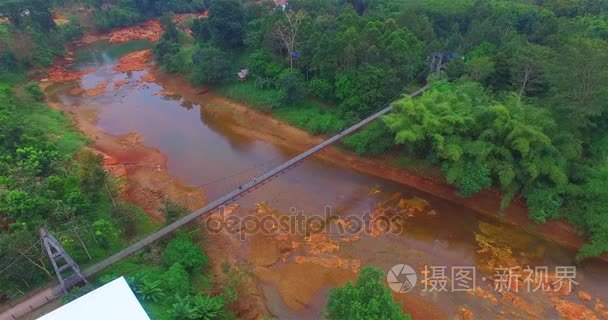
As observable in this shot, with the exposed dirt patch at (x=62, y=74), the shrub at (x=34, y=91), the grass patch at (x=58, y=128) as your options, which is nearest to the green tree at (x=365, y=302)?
the grass patch at (x=58, y=128)

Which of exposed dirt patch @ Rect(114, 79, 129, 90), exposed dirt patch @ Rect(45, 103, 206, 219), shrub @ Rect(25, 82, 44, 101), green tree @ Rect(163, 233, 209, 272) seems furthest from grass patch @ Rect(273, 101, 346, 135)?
shrub @ Rect(25, 82, 44, 101)

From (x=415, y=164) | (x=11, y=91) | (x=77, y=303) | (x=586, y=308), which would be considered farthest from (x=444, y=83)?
(x=11, y=91)

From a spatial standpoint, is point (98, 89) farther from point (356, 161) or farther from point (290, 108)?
point (356, 161)

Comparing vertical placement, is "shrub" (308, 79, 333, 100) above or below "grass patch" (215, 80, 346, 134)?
above

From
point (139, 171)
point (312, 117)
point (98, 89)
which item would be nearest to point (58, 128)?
point (139, 171)

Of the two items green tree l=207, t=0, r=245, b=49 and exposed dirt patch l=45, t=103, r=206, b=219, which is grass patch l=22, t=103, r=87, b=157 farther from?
green tree l=207, t=0, r=245, b=49

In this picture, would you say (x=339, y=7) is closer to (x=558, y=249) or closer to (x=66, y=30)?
(x=558, y=249)
